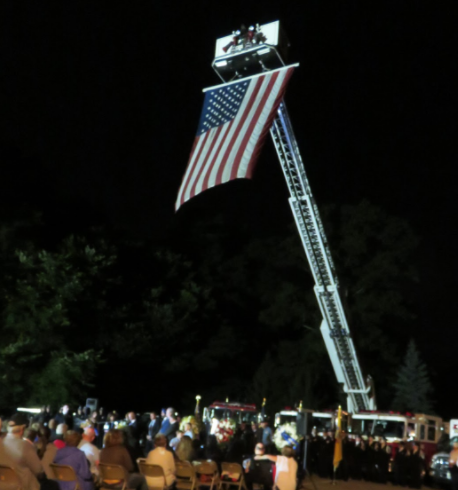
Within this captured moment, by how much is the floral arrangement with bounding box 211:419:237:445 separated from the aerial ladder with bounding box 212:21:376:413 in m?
7.57

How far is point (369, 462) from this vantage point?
19703mm

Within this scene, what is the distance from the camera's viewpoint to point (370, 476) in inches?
775

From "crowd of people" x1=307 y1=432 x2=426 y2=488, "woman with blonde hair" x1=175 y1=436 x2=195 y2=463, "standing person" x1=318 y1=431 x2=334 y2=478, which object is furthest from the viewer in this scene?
"standing person" x1=318 y1=431 x2=334 y2=478

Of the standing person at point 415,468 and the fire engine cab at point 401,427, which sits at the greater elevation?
the fire engine cab at point 401,427

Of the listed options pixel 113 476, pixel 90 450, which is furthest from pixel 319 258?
pixel 113 476

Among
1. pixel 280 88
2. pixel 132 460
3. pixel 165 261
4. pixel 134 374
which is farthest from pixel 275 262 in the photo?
pixel 132 460

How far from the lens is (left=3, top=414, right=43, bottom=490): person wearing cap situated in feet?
23.6

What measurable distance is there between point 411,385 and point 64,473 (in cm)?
3678

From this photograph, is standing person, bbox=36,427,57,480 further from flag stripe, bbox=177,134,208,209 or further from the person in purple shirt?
flag stripe, bbox=177,134,208,209

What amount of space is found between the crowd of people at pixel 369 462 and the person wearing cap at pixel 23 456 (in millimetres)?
12974

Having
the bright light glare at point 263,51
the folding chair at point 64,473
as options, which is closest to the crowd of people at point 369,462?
the bright light glare at point 263,51

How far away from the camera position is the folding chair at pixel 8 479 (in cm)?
701

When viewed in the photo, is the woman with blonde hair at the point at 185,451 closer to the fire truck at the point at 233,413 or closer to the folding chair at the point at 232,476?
the folding chair at the point at 232,476

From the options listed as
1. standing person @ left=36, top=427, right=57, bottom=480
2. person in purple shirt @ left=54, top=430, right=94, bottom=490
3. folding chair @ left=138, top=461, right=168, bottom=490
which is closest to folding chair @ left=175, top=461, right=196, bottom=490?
folding chair @ left=138, top=461, right=168, bottom=490
